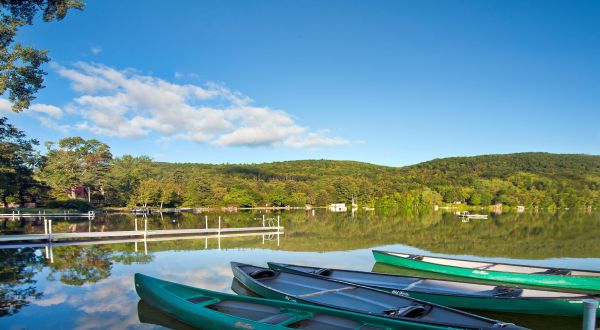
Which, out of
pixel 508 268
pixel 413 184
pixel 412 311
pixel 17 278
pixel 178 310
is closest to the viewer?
pixel 412 311

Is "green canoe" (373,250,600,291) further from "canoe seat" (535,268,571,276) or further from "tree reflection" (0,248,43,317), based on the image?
"tree reflection" (0,248,43,317)

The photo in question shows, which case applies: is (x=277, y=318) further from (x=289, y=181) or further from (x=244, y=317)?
(x=289, y=181)

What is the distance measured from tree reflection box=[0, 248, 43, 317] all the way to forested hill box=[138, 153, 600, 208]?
5501 cm

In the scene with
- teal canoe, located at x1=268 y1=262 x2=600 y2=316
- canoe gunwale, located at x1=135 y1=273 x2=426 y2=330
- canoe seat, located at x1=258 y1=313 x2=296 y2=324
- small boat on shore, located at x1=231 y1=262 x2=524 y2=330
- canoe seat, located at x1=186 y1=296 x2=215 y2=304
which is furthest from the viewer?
teal canoe, located at x1=268 y1=262 x2=600 y2=316

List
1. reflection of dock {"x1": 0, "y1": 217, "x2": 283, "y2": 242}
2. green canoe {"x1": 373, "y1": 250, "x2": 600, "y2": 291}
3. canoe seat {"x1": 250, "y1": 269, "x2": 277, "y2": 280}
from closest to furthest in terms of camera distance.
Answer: canoe seat {"x1": 250, "y1": 269, "x2": 277, "y2": 280}
green canoe {"x1": 373, "y1": 250, "x2": 600, "y2": 291}
reflection of dock {"x1": 0, "y1": 217, "x2": 283, "y2": 242}

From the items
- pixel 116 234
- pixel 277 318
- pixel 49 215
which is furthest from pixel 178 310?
pixel 49 215

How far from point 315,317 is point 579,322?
566 centimetres

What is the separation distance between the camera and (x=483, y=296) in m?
8.43

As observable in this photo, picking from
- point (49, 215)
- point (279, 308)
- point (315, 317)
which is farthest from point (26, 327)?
point (49, 215)

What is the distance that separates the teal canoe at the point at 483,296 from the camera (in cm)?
802

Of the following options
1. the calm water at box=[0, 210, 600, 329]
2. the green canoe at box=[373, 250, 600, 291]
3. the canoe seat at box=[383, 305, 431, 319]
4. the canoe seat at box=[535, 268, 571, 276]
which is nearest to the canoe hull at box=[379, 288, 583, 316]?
the calm water at box=[0, 210, 600, 329]

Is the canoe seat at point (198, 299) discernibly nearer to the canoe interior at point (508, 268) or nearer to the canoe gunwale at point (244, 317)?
the canoe gunwale at point (244, 317)

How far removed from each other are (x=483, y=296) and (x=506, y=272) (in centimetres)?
417

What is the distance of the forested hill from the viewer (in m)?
78.6
